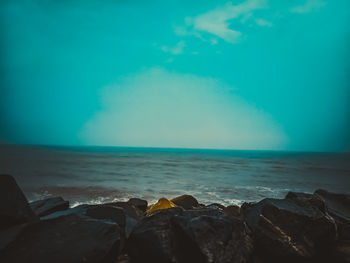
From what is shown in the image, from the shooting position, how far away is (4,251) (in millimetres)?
2244

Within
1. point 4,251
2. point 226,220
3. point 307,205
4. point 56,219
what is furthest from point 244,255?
point 4,251

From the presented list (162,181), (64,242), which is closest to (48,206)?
(64,242)

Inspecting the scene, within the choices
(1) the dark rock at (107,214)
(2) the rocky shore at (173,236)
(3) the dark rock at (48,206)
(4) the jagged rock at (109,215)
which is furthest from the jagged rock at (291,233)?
(3) the dark rock at (48,206)

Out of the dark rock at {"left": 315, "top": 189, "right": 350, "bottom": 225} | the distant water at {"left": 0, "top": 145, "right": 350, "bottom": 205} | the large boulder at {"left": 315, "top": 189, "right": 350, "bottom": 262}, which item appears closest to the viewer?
the large boulder at {"left": 315, "top": 189, "right": 350, "bottom": 262}

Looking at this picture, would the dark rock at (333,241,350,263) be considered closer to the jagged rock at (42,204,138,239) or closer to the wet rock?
the wet rock

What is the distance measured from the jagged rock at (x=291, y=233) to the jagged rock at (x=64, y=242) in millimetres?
2159

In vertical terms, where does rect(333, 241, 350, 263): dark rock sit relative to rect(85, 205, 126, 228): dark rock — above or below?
below

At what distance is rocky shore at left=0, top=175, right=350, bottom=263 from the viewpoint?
237cm

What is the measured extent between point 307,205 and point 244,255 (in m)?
1.70

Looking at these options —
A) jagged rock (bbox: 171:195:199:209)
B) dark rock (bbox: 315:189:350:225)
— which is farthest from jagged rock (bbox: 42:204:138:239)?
dark rock (bbox: 315:189:350:225)

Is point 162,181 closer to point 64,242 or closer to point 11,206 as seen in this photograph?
point 11,206

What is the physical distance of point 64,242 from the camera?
2.42 m

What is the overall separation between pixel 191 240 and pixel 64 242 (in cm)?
151

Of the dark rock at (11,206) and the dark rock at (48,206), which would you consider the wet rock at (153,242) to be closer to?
the dark rock at (11,206)
